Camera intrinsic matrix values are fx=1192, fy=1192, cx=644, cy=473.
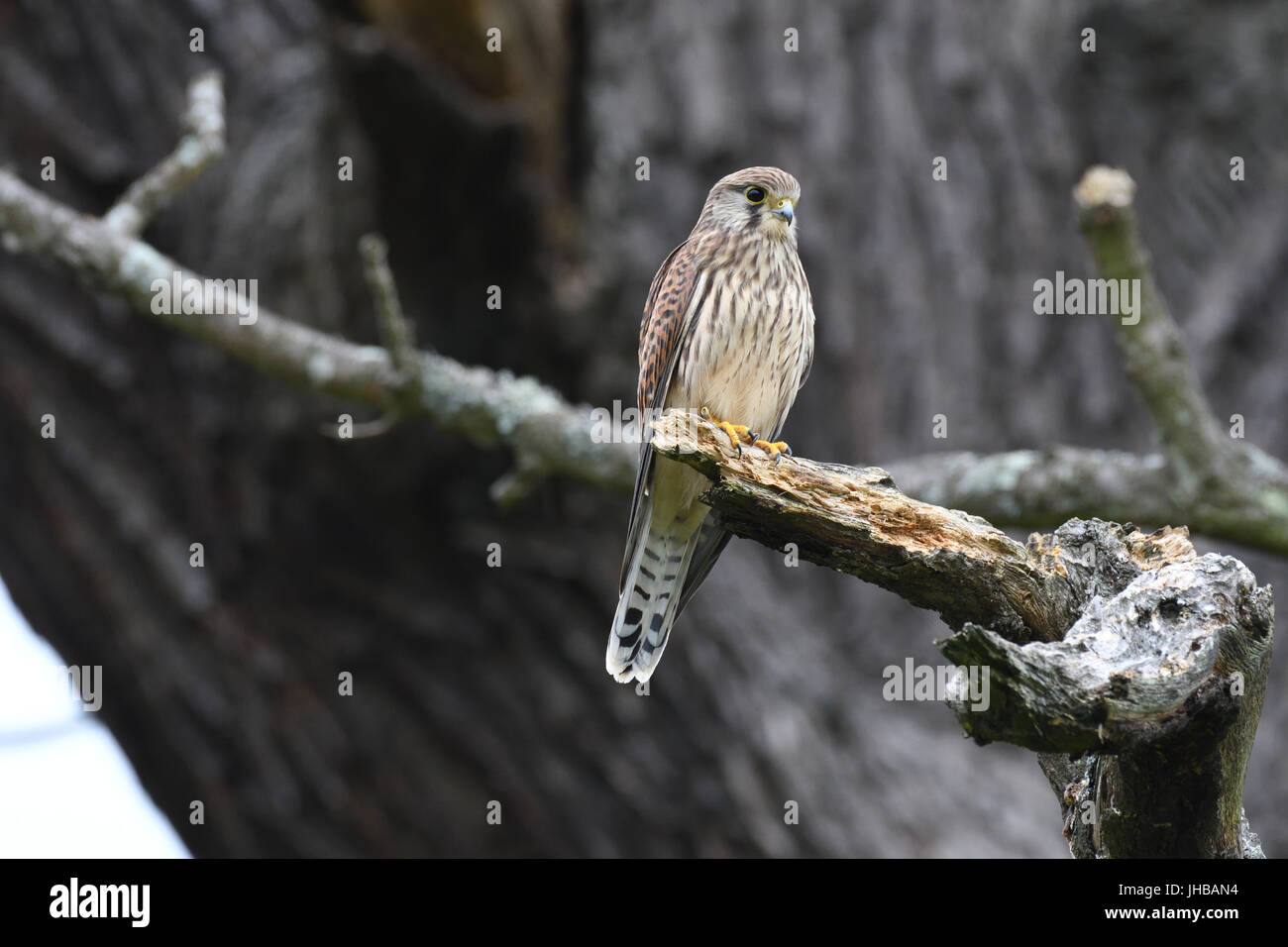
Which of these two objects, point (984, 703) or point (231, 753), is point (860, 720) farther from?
point (984, 703)

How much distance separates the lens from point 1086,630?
2.17 metres

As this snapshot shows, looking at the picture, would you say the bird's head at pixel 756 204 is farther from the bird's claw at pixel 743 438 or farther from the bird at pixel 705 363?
the bird's claw at pixel 743 438

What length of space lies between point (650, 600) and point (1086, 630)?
200 cm

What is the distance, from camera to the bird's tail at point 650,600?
387 centimetres

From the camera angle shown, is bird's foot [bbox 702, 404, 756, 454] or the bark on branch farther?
bird's foot [bbox 702, 404, 756, 454]

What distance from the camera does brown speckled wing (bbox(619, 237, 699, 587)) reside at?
411 centimetres

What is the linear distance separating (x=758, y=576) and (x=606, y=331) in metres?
1.73
